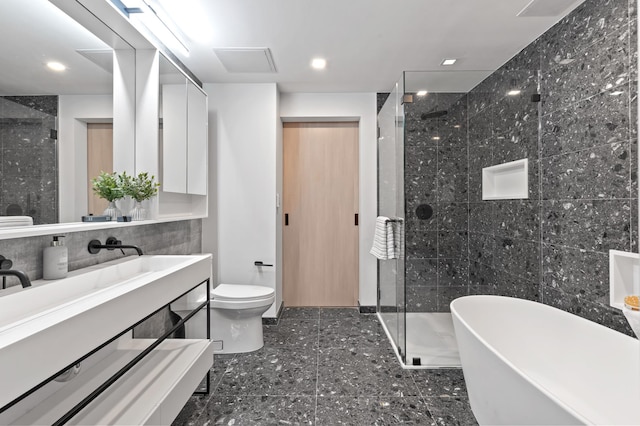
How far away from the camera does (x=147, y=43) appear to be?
1.95 meters

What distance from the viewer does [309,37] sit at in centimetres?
226

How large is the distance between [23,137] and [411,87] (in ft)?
7.24

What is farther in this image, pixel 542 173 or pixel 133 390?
pixel 542 173

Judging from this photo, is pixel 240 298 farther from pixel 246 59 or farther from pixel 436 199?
pixel 246 59

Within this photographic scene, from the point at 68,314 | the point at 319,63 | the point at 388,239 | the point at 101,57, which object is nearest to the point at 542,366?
the point at 388,239

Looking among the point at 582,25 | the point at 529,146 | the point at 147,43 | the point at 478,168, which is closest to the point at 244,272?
the point at 147,43

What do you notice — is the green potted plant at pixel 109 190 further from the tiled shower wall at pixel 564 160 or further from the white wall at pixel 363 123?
the tiled shower wall at pixel 564 160

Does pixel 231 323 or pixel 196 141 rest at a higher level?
pixel 196 141

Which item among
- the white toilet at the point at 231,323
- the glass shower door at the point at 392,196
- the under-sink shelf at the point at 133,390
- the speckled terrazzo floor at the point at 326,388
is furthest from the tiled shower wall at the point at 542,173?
the under-sink shelf at the point at 133,390

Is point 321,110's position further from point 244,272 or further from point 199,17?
point 244,272

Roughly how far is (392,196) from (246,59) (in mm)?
1642

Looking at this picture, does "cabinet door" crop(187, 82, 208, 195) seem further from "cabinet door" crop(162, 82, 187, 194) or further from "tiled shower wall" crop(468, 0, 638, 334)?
"tiled shower wall" crop(468, 0, 638, 334)

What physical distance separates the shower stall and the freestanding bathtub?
410 millimetres

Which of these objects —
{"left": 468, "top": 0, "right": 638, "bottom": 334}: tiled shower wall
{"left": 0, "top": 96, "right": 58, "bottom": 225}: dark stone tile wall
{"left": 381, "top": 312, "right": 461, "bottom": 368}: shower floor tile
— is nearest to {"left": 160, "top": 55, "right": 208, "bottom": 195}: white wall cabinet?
{"left": 0, "top": 96, "right": 58, "bottom": 225}: dark stone tile wall
